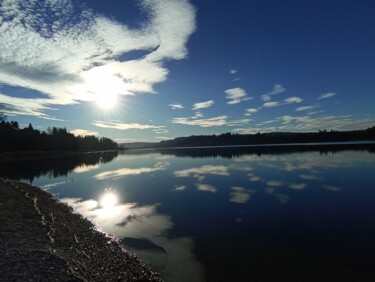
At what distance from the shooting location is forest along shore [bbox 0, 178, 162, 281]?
13344 millimetres

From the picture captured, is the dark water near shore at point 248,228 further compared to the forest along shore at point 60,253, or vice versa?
the dark water near shore at point 248,228

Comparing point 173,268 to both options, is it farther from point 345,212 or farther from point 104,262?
point 345,212

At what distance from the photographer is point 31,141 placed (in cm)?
18062

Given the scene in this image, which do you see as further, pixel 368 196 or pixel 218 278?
pixel 368 196

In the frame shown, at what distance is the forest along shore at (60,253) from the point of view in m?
13.3

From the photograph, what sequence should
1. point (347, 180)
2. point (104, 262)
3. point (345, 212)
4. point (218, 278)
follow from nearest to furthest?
1. point (218, 278)
2. point (104, 262)
3. point (345, 212)
4. point (347, 180)

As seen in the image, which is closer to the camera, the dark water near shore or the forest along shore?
the forest along shore

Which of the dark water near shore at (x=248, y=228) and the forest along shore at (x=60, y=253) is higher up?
the forest along shore at (x=60, y=253)

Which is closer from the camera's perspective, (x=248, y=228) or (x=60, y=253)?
(x=60, y=253)

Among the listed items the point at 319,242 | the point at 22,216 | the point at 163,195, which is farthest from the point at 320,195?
the point at 22,216

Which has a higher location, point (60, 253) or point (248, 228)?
point (60, 253)

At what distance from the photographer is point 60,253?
52.1 feet

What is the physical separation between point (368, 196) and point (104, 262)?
29.7 metres

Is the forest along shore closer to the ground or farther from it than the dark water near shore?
farther from it
